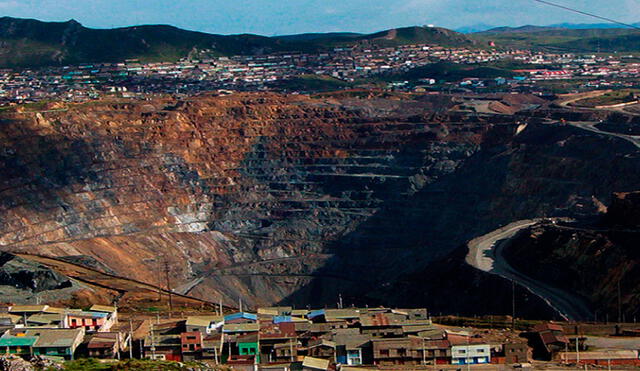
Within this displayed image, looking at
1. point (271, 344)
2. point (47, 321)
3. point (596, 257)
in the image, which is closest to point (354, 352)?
point (271, 344)

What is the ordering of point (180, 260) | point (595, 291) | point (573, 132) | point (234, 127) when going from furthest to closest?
point (234, 127) < point (573, 132) < point (180, 260) < point (595, 291)

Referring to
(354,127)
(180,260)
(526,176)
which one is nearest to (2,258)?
(180,260)

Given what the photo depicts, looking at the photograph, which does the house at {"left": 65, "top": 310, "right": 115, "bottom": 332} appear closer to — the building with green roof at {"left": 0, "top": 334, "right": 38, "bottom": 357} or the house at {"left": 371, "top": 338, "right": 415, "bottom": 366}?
the building with green roof at {"left": 0, "top": 334, "right": 38, "bottom": 357}

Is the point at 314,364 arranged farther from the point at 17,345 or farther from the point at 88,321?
the point at 88,321

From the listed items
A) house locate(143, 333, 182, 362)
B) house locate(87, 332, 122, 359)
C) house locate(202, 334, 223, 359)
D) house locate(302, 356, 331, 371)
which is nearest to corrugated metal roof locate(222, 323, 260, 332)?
house locate(202, 334, 223, 359)

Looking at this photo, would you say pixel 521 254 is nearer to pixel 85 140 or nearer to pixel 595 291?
pixel 595 291

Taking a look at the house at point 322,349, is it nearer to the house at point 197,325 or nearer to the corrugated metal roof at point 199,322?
the house at point 197,325
